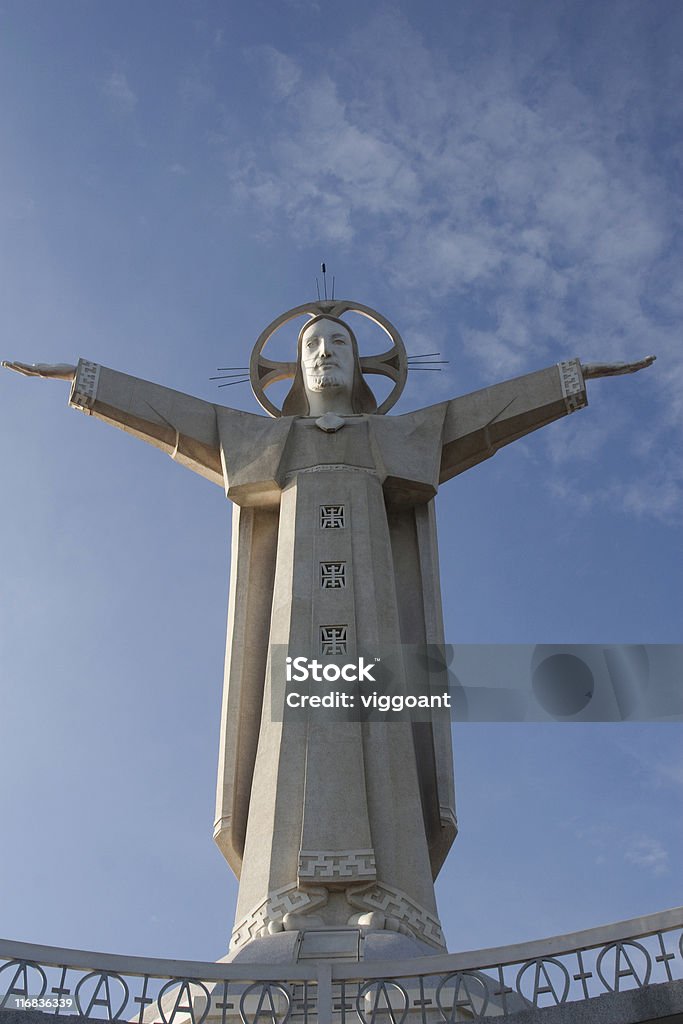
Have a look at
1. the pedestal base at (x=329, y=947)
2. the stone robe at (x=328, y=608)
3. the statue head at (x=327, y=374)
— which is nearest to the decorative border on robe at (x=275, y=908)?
the stone robe at (x=328, y=608)

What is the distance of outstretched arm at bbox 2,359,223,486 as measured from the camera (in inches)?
411

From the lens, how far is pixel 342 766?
8531 mm

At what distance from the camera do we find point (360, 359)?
11766 millimetres

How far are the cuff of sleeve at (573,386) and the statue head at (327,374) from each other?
6.03 ft

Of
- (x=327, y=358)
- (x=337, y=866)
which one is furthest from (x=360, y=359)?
(x=337, y=866)

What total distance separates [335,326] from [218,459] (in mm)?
1664

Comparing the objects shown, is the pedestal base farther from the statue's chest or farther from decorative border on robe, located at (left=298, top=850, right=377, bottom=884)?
the statue's chest

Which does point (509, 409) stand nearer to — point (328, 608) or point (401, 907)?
point (328, 608)

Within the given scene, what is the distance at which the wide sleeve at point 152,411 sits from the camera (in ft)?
34.3

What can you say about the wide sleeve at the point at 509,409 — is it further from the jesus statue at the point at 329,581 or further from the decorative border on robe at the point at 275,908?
the decorative border on robe at the point at 275,908

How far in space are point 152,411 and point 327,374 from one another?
157cm

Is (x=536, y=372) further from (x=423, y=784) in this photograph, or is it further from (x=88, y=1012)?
(x=88, y=1012)

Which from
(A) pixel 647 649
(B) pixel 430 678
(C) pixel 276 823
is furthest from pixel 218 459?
(A) pixel 647 649

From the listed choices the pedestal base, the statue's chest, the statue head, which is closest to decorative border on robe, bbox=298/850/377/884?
the pedestal base
